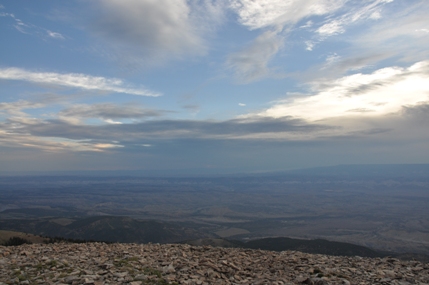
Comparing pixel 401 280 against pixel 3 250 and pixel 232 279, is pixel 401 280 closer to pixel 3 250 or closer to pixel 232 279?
pixel 232 279

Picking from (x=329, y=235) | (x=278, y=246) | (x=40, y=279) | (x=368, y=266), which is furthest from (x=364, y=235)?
(x=40, y=279)

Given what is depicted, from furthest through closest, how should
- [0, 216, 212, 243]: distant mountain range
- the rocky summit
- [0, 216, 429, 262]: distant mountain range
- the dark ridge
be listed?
[0, 216, 212, 243]: distant mountain range → [0, 216, 429, 262]: distant mountain range → the dark ridge → the rocky summit

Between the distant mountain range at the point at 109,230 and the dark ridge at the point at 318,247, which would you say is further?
the distant mountain range at the point at 109,230

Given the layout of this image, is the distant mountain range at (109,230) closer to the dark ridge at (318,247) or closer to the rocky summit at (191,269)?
the dark ridge at (318,247)

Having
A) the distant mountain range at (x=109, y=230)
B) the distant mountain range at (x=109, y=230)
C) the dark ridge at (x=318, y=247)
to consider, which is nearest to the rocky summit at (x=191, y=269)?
the dark ridge at (x=318, y=247)

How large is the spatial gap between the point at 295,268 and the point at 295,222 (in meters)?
186

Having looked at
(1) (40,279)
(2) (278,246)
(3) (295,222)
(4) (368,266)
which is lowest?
(3) (295,222)

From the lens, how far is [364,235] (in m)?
148

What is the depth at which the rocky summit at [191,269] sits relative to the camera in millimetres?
13023

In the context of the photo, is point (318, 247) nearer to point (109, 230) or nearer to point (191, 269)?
point (191, 269)

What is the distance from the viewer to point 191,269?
14836 millimetres

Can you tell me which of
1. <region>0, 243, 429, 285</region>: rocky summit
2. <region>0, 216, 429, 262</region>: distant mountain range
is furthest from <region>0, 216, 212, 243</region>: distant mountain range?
<region>0, 243, 429, 285</region>: rocky summit

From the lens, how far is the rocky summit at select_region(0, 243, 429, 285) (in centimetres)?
1302

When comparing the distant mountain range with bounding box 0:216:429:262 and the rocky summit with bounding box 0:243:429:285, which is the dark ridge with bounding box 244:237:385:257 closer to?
the distant mountain range with bounding box 0:216:429:262
